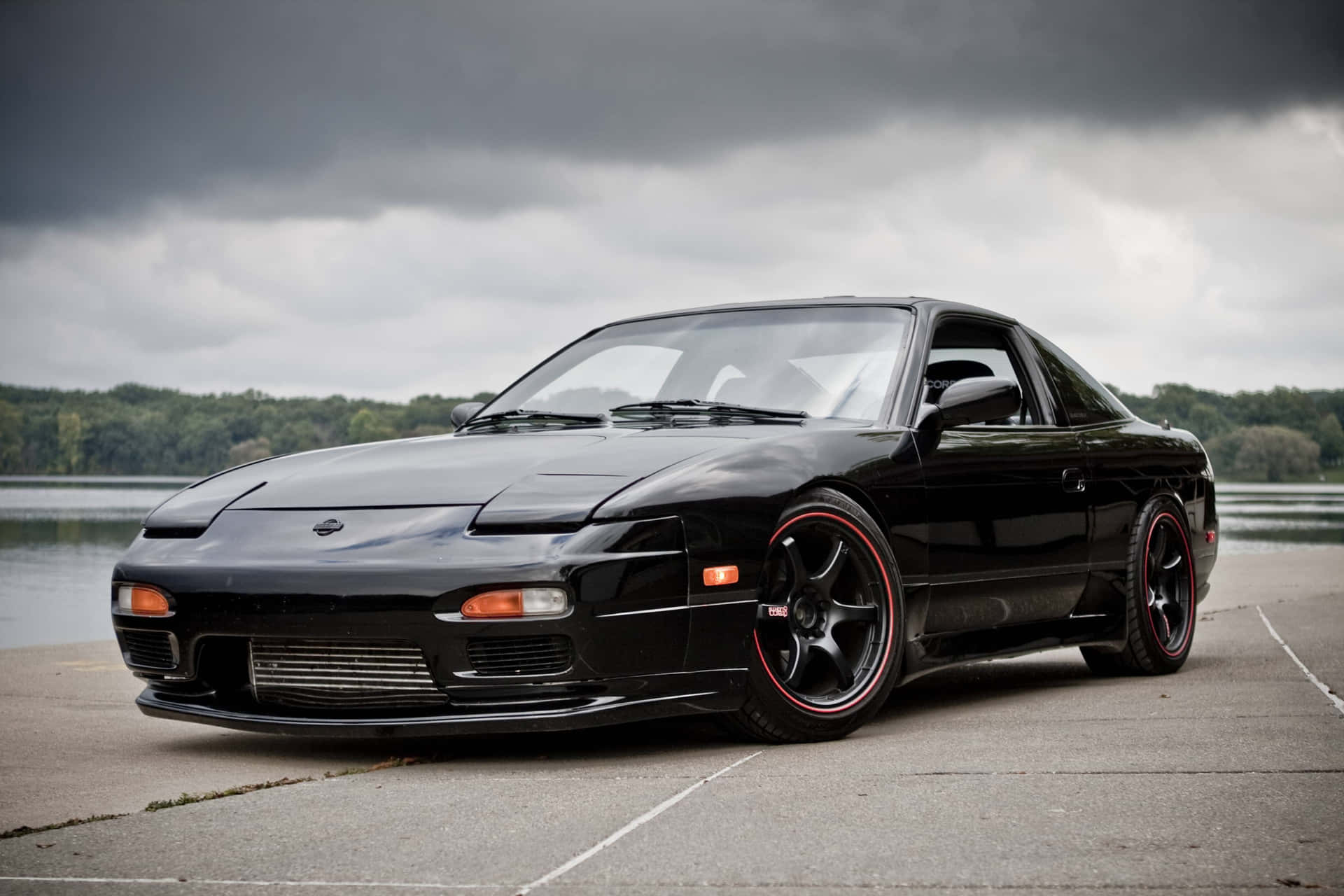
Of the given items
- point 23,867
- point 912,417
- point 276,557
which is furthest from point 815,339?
point 23,867

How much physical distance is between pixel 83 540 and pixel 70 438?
47.8 m

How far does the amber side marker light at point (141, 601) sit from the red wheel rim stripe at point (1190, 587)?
3.93 metres

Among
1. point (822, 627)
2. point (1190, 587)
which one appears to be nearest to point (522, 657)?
point (822, 627)

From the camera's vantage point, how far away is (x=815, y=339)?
5324mm

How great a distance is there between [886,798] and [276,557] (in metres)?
1.77

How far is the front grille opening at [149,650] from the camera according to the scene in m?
4.27

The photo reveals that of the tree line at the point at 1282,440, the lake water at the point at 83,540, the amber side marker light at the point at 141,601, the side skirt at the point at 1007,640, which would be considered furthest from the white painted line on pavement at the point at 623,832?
the tree line at the point at 1282,440

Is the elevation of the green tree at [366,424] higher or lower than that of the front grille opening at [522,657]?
higher

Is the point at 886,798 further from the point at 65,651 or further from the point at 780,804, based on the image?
the point at 65,651

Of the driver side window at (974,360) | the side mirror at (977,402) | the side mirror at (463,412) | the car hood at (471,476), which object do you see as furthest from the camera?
the side mirror at (463,412)

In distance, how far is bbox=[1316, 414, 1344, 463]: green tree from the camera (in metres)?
78.7

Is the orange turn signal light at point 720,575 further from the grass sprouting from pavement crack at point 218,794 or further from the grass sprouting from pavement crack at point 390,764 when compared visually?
the grass sprouting from pavement crack at point 218,794

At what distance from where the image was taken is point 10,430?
75750 mm

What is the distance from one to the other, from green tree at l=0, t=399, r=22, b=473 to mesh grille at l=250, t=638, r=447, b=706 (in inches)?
3036
